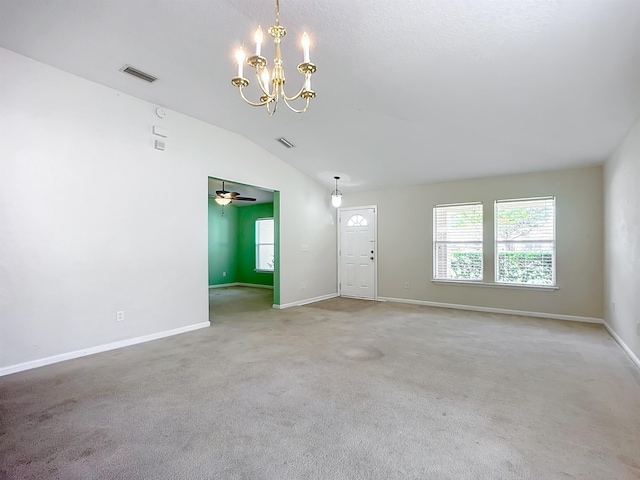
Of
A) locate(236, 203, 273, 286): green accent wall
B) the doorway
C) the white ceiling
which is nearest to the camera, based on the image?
the white ceiling

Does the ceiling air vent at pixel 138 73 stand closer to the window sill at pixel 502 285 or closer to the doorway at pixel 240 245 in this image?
the doorway at pixel 240 245

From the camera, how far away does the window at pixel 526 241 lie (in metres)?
5.38

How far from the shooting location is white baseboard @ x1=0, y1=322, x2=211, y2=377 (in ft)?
10.4

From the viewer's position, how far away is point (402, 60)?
2.97 m

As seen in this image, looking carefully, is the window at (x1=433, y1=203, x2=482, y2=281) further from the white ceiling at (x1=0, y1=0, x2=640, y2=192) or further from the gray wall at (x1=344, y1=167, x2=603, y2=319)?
the white ceiling at (x1=0, y1=0, x2=640, y2=192)

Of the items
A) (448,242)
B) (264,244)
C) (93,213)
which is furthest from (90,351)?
(264,244)

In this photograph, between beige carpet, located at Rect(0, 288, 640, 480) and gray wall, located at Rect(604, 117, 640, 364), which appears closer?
beige carpet, located at Rect(0, 288, 640, 480)

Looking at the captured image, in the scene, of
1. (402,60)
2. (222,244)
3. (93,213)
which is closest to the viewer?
(402,60)

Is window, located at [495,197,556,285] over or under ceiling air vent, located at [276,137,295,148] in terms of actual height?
under

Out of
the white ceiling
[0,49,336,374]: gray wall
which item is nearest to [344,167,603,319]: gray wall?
the white ceiling

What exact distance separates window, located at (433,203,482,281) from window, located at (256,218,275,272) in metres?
4.71

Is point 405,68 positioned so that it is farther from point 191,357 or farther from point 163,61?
point 191,357

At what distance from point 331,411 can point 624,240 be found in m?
3.93

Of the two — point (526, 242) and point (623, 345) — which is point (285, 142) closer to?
point (526, 242)
